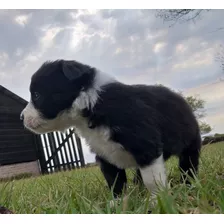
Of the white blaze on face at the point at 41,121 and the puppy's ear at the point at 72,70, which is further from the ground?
the puppy's ear at the point at 72,70

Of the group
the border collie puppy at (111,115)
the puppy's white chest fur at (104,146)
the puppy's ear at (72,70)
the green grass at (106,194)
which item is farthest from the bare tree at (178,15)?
the green grass at (106,194)

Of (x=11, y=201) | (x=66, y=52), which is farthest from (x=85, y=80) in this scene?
(x=11, y=201)

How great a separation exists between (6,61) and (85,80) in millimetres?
448

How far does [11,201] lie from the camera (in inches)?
77.9

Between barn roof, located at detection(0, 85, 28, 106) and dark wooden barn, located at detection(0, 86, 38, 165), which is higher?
barn roof, located at detection(0, 85, 28, 106)

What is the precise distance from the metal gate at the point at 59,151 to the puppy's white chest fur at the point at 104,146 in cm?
22

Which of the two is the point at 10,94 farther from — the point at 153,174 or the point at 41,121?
the point at 153,174

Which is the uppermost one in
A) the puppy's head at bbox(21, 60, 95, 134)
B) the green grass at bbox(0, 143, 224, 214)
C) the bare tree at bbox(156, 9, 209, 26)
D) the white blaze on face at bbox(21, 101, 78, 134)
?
the bare tree at bbox(156, 9, 209, 26)

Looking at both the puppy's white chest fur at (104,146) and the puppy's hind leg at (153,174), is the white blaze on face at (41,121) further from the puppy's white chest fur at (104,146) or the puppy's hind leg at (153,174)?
→ the puppy's hind leg at (153,174)

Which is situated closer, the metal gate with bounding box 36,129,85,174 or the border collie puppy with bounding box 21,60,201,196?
the border collie puppy with bounding box 21,60,201,196

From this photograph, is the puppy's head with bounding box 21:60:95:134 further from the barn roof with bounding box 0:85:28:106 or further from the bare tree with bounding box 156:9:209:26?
the bare tree with bounding box 156:9:209:26

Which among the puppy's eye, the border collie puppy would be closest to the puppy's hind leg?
the border collie puppy

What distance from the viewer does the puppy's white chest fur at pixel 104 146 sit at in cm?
182

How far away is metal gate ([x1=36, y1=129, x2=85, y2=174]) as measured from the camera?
7.02ft
